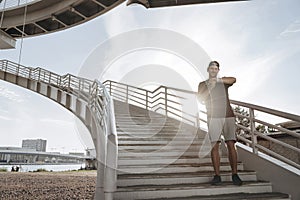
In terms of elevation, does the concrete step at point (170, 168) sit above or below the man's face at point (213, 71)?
below

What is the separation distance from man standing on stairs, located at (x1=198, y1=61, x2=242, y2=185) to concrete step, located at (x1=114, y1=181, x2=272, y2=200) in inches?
7.1

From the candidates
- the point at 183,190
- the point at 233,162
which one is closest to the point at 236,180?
the point at 233,162

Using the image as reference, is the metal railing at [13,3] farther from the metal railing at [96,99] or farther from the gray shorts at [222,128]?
the gray shorts at [222,128]

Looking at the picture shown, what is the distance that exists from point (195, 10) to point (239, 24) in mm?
2492

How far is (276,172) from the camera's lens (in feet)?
8.47

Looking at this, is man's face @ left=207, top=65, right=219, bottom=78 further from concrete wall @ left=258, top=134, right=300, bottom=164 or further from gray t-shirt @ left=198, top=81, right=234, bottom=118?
concrete wall @ left=258, top=134, right=300, bottom=164

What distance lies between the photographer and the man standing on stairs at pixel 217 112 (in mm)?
2625

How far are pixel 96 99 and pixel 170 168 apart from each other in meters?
1.81

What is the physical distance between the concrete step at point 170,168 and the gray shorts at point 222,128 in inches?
19.1

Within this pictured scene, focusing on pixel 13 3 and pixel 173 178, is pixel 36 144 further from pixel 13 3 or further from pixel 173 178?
pixel 173 178

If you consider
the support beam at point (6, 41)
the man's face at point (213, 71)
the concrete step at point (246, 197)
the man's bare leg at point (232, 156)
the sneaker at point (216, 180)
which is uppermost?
the support beam at point (6, 41)

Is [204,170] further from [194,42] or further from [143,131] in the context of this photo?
[194,42]

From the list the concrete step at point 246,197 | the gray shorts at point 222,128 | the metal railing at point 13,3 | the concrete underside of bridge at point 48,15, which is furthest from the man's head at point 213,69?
the metal railing at point 13,3

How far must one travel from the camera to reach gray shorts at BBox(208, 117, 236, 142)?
2.68 m
